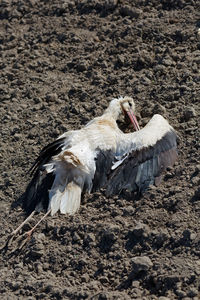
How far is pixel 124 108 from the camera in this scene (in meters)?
8.67

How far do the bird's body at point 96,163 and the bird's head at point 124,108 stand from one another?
482mm

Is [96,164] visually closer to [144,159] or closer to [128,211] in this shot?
[144,159]

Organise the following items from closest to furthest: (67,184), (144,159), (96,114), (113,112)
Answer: (67,184), (144,159), (113,112), (96,114)

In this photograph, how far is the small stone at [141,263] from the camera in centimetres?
655

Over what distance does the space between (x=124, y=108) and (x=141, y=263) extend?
2621 millimetres

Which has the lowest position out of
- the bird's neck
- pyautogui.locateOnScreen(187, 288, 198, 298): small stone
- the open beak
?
pyautogui.locateOnScreen(187, 288, 198, 298): small stone

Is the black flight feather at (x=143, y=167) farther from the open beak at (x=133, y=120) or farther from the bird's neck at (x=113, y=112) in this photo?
the bird's neck at (x=113, y=112)

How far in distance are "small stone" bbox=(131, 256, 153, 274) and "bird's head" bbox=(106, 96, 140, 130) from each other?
241cm

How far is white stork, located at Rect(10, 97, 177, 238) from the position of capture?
7.75 meters

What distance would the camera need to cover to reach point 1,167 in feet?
28.1

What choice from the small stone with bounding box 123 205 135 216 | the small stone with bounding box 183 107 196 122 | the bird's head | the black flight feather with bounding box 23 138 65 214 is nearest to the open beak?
the bird's head

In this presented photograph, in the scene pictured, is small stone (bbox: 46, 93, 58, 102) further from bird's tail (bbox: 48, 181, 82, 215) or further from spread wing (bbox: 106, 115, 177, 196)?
bird's tail (bbox: 48, 181, 82, 215)

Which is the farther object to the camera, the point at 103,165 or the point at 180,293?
the point at 103,165

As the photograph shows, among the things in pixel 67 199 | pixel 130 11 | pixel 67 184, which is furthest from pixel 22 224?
pixel 130 11
